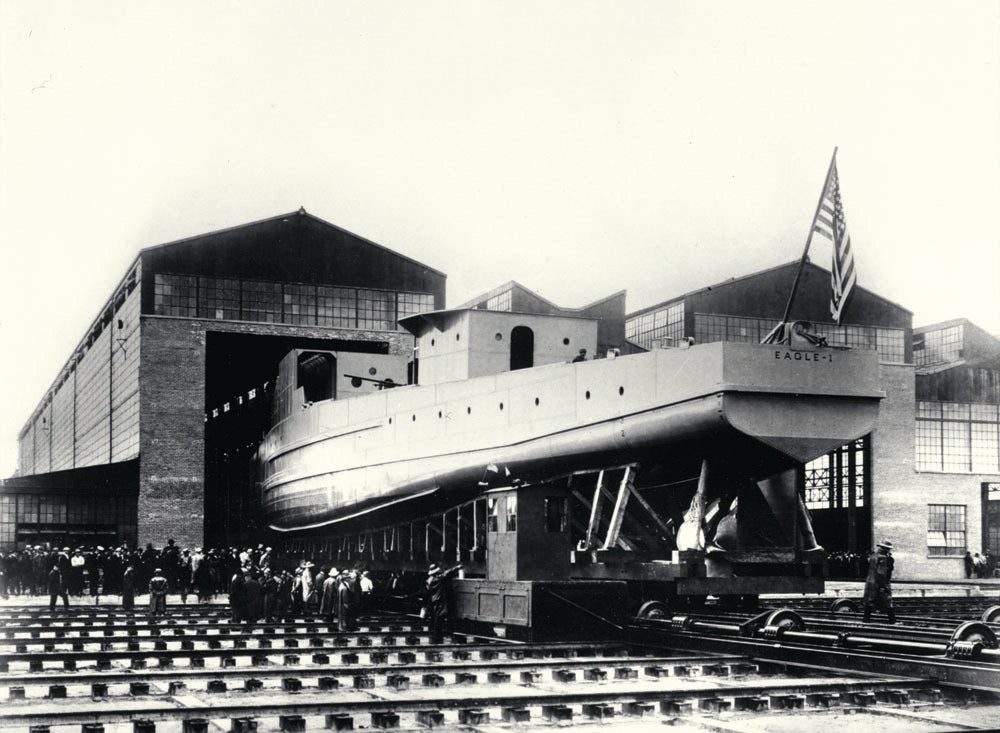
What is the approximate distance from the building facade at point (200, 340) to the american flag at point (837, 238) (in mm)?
21015

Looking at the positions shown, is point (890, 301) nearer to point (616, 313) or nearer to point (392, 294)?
point (616, 313)

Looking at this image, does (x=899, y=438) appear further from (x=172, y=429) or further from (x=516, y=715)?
(x=516, y=715)

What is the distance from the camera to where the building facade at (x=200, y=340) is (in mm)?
33500

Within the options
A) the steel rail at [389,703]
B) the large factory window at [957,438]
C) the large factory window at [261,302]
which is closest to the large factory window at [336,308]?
the large factory window at [261,302]

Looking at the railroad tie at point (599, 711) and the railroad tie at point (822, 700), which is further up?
the railroad tie at point (599, 711)

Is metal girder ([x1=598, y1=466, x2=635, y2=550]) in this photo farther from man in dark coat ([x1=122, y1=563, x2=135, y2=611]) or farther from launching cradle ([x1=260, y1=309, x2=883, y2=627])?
man in dark coat ([x1=122, y1=563, x2=135, y2=611])

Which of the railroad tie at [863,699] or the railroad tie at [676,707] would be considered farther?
the railroad tie at [863,699]

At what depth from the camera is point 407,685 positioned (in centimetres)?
1098

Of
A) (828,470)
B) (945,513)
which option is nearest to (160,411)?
(828,470)

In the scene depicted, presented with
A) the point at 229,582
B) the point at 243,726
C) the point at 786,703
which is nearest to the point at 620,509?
the point at 786,703

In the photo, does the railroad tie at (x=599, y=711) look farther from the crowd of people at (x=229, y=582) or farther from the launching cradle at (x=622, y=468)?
the crowd of people at (x=229, y=582)

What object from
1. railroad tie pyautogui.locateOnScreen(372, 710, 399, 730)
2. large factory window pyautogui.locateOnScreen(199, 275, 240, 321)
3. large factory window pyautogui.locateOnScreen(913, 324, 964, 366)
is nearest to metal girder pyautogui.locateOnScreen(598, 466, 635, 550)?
railroad tie pyautogui.locateOnScreen(372, 710, 399, 730)

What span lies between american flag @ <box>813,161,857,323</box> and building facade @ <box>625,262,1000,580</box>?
83.9ft

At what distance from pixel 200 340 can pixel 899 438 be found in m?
24.0
